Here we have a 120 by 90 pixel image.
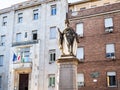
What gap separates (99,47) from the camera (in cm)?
2736

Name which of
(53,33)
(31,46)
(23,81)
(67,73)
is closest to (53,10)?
(53,33)

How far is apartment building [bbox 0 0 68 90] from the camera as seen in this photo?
99.4 feet

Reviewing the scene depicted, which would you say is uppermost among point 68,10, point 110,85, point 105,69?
point 68,10

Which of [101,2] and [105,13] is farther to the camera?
[101,2]

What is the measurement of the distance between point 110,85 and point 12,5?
19352 mm

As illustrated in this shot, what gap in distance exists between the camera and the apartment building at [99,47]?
1028 inches

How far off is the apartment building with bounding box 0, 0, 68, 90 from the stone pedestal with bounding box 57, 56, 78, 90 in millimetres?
17899

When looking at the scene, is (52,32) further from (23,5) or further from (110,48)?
(110,48)

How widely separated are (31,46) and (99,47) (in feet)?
30.1

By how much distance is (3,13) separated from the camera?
37000mm

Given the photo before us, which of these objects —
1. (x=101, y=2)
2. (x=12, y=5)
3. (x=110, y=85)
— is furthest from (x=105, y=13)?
(x=12, y=5)

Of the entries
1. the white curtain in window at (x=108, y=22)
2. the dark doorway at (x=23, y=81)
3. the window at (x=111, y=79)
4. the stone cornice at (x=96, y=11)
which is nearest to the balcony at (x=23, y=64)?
the dark doorway at (x=23, y=81)

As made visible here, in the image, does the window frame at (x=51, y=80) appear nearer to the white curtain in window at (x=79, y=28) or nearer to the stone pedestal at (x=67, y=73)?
the white curtain in window at (x=79, y=28)

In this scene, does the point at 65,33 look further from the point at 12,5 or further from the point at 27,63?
the point at 12,5
